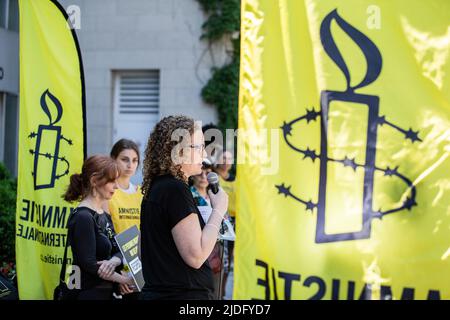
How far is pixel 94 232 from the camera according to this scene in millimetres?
3891

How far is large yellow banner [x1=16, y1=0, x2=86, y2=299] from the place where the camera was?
4570 millimetres

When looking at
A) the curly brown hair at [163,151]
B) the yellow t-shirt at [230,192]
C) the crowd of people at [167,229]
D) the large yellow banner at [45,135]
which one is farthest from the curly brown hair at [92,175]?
the yellow t-shirt at [230,192]

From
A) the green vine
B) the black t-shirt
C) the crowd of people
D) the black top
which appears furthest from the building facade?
the black t-shirt

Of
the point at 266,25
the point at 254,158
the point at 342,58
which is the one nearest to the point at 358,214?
the point at 254,158

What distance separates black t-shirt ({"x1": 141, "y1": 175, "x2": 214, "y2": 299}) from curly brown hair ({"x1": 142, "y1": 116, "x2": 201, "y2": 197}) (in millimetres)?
86

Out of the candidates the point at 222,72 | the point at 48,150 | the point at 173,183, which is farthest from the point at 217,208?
the point at 222,72

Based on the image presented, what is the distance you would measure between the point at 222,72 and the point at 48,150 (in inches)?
241

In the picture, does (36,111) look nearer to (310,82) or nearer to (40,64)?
(40,64)

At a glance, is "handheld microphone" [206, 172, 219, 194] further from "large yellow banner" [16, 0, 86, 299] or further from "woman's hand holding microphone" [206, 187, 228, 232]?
"large yellow banner" [16, 0, 86, 299]

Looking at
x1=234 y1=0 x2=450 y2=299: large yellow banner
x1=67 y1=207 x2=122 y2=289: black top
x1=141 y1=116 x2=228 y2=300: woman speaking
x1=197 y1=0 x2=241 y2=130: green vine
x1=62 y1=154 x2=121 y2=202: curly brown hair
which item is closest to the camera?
x1=234 y1=0 x2=450 y2=299: large yellow banner

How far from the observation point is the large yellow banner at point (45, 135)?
457 centimetres

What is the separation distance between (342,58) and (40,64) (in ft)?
9.56

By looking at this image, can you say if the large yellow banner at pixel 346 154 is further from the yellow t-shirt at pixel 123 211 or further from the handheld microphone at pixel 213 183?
the yellow t-shirt at pixel 123 211

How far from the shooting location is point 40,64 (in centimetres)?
465
